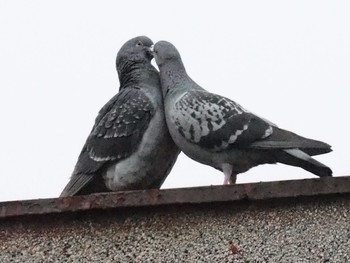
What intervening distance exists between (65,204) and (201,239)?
796mm

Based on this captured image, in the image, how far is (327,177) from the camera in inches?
183

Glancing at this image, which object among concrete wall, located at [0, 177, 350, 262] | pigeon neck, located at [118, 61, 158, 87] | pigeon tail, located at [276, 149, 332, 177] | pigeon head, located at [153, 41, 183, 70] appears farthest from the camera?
pigeon neck, located at [118, 61, 158, 87]

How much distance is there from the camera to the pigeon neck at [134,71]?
6203 mm

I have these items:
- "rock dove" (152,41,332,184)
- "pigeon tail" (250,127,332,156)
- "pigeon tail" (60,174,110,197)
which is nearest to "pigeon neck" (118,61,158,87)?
"rock dove" (152,41,332,184)

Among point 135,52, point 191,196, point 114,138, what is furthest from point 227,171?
point 135,52

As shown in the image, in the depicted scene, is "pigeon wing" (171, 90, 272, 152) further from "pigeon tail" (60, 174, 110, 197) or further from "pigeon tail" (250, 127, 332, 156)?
"pigeon tail" (60, 174, 110, 197)

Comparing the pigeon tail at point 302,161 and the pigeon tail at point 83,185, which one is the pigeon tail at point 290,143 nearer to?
the pigeon tail at point 302,161

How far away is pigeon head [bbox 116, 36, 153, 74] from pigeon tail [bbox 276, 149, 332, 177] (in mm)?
1526

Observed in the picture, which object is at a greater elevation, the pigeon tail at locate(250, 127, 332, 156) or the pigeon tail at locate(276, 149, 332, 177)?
the pigeon tail at locate(250, 127, 332, 156)

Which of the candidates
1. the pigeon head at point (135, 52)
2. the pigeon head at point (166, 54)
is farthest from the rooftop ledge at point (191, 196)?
the pigeon head at point (135, 52)

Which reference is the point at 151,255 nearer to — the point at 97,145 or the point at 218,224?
the point at 218,224

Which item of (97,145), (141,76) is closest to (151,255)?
(97,145)

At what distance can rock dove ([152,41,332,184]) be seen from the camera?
5.19 m

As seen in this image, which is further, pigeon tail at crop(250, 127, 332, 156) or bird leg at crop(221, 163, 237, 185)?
bird leg at crop(221, 163, 237, 185)
